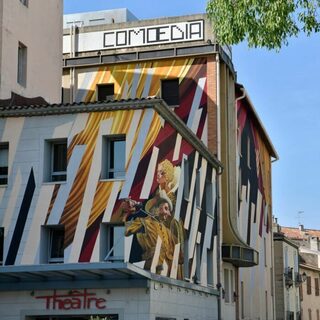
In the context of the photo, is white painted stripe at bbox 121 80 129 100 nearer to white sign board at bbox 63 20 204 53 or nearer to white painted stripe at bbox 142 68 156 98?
white painted stripe at bbox 142 68 156 98

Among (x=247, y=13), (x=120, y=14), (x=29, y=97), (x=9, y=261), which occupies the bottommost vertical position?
(x=9, y=261)

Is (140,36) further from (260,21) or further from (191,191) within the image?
(260,21)

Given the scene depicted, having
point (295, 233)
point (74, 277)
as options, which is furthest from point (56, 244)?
point (295, 233)

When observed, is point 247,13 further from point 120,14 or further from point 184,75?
point 120,14

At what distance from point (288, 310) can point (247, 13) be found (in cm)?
4087

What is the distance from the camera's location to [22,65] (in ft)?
95.7

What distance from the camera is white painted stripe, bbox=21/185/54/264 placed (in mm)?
23500

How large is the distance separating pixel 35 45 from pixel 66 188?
27.7 ft

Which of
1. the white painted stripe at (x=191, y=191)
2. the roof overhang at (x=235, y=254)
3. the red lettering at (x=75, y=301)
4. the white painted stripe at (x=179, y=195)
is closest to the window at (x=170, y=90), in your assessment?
the white painted stripe at (x=191, y=191)

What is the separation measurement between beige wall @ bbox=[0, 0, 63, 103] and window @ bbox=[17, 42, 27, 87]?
6.1 inches

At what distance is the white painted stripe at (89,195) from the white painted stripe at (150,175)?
4.68ft

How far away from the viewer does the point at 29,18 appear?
29.6 metres

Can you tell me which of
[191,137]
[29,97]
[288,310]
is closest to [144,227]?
[191,137]

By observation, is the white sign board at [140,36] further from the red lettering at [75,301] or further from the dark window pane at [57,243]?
the red lettering at [75,301]
